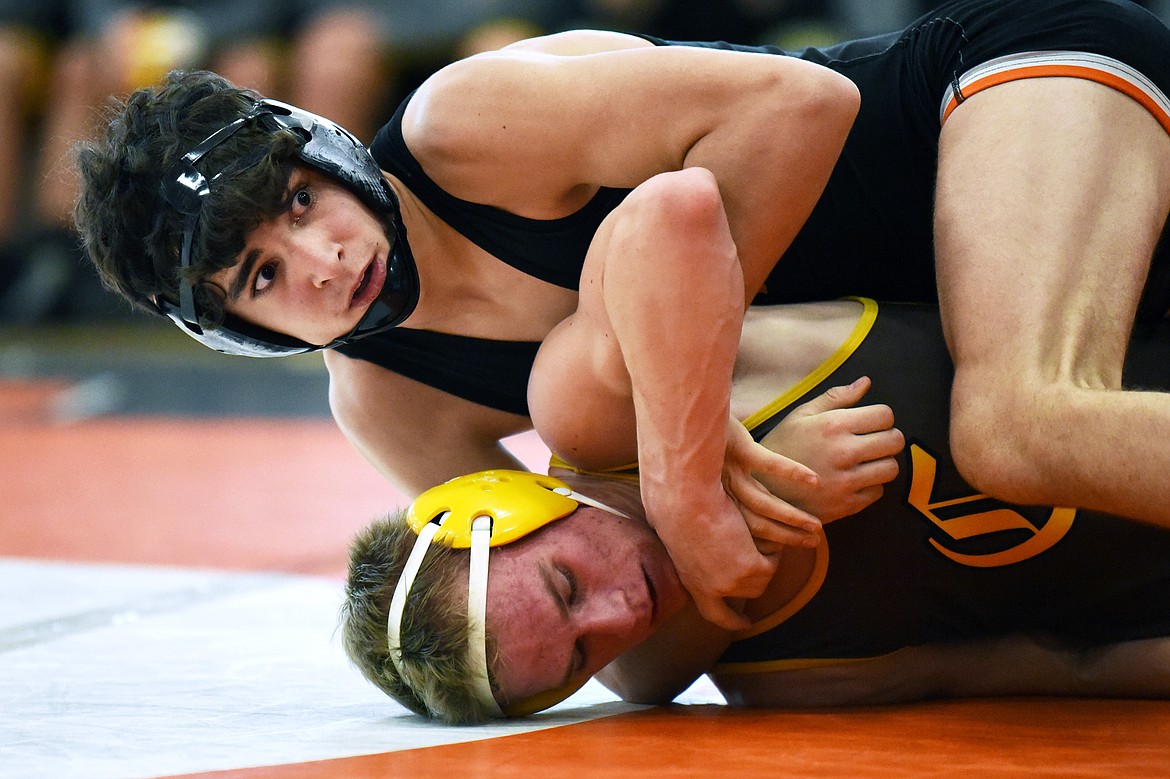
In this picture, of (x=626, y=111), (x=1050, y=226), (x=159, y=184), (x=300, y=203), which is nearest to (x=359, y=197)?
(x=300, y=203)

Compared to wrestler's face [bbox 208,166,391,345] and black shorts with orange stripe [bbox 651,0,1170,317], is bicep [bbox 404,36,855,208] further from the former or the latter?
black shorts with orange stripe [bbox 651,0,1170,317]

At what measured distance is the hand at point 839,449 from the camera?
2.05 meters

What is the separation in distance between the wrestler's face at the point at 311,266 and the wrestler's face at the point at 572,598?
59 centimetres

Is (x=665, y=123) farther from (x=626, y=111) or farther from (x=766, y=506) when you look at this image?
(x=766, y=506)

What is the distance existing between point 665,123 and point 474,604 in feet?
2.78

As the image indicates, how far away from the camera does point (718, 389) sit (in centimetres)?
191

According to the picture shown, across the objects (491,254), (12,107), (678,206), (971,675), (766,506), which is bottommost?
(12,107)

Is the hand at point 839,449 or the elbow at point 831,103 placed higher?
the elbow at point 831,103

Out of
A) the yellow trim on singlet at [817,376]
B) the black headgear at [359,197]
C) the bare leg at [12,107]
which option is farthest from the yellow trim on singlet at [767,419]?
the bare leg at [12,107]

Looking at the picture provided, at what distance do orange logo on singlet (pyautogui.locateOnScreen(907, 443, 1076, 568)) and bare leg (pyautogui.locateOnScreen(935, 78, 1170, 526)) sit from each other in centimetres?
9

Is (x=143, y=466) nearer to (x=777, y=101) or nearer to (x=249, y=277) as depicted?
(x=249, y=277)

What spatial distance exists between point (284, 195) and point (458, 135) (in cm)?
32

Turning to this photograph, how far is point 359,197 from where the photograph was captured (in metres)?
2.38

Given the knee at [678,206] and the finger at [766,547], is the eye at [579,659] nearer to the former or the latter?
the finger at [766,547]
